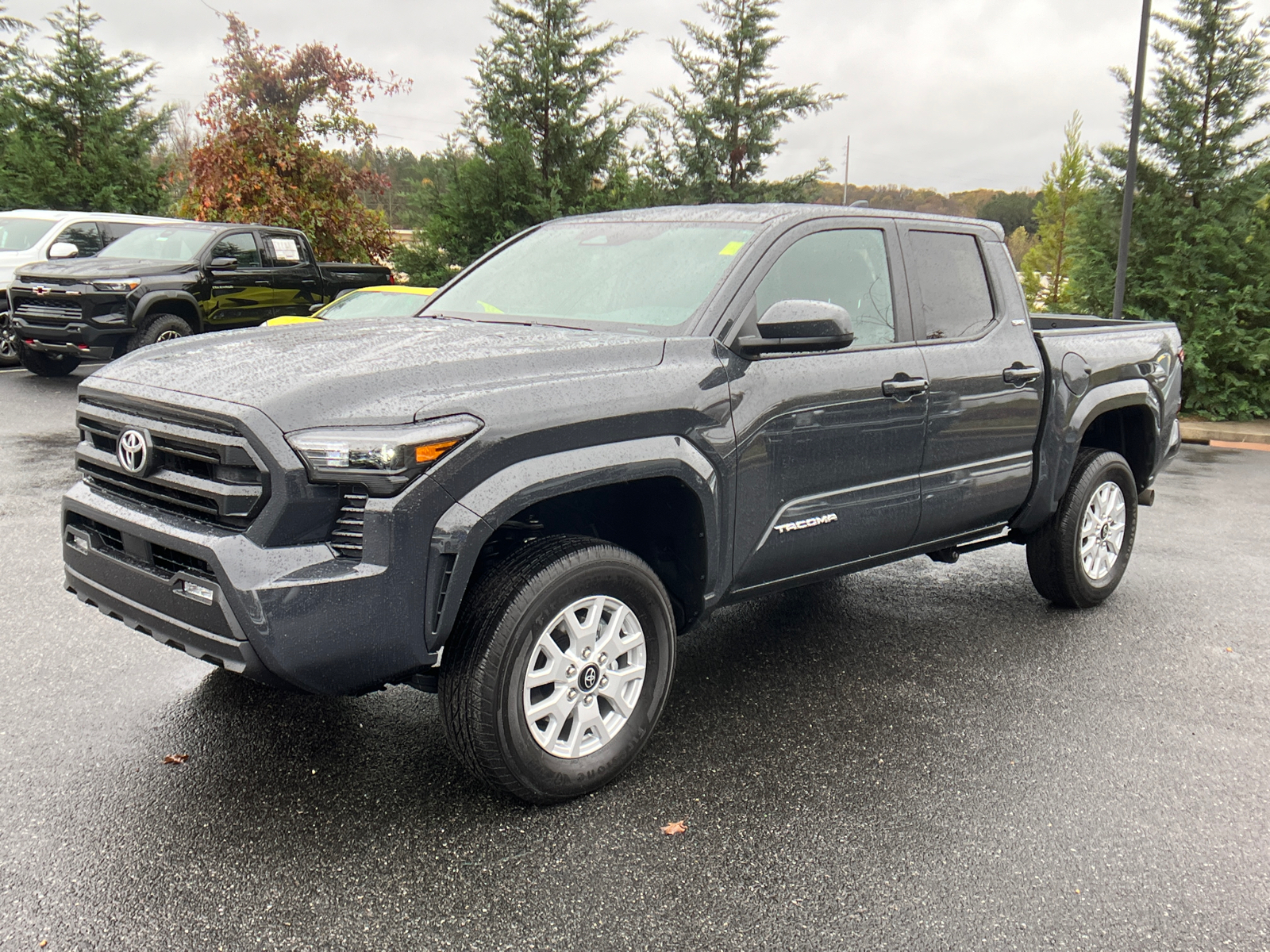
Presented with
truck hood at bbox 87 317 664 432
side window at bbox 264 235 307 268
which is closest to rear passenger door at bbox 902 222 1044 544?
truck hood at bbox 87 317 664 432

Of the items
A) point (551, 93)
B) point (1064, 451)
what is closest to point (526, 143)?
point (551, 93)

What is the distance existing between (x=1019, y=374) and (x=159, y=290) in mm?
9987

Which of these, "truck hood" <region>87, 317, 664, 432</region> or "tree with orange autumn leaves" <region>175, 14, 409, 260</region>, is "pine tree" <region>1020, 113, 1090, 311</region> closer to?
"tree with orange autumn leaves" <region>175, 14, 409, 260</region>

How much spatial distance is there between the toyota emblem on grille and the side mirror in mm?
1863

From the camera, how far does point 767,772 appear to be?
347 cm

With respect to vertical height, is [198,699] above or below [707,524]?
below

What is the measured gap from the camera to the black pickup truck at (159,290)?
11.3m

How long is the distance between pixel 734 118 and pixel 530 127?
3481 millimetres

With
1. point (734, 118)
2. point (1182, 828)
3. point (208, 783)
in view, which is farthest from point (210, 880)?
point (734, 118)

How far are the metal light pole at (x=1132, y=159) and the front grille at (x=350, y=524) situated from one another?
12.5m

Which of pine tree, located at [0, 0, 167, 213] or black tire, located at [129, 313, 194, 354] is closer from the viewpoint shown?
black tire, located at [129, 313, 194, 354]

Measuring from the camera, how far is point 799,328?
3412 mm

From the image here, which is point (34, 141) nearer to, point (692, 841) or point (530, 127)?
point (530, 127)

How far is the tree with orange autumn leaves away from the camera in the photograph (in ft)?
59.8
